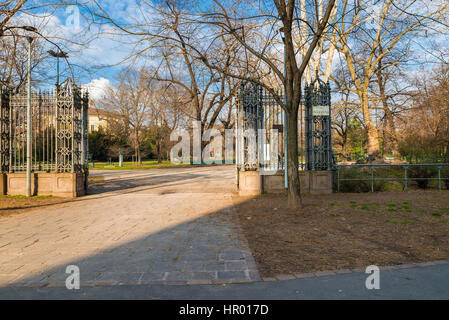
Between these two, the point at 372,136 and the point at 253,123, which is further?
Answer: the point at 372,136

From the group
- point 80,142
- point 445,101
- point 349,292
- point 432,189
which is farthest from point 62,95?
point 445,101

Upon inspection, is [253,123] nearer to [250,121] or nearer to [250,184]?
[250,121]

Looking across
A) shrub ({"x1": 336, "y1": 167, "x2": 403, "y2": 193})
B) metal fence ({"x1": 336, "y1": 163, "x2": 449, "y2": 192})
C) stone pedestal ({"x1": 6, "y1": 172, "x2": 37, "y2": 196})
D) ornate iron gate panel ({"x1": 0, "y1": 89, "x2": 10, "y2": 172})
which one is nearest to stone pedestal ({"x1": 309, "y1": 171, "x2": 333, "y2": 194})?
metal fence ({"x1": 336, "y1": 163, "x2": 449, "y2": 192})

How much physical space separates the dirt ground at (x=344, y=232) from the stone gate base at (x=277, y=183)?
1499mm

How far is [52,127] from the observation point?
11.2 metres

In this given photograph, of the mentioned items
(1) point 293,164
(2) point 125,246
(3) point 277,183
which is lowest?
(2) point 125,246

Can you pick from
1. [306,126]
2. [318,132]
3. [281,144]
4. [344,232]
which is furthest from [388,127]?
[344,232]

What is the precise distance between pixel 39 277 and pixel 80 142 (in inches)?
343

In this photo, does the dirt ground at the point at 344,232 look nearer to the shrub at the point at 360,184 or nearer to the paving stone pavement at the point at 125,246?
the paving stone pavement at the point at 125,246

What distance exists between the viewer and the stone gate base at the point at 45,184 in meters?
11.1

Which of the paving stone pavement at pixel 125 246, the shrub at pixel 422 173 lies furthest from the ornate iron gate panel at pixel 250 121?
the shrub at pixel 422 173

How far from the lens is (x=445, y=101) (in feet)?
50.8

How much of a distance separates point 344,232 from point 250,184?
18.2ft

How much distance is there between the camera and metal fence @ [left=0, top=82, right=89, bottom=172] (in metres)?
11.1
